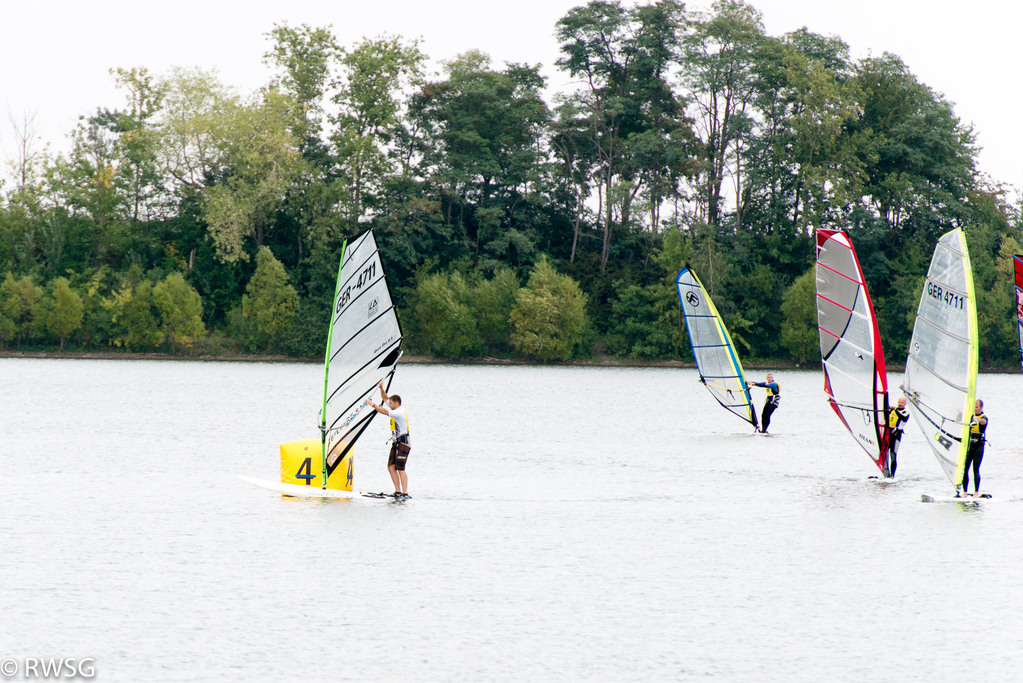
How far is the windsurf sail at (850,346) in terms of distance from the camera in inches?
Result: 729

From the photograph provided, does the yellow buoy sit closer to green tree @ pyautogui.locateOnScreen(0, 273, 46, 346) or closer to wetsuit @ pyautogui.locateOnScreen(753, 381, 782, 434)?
wetsuit @ pyautogui.locateOnScreen(753, 381, 782, 434)

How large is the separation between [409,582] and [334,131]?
65.4m

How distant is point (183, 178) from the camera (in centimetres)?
7250

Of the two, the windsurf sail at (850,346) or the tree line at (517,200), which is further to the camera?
the tree line at (517,200)

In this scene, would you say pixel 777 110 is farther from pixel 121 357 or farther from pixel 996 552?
pixel 996 552

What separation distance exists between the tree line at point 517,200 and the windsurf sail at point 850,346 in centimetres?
4798

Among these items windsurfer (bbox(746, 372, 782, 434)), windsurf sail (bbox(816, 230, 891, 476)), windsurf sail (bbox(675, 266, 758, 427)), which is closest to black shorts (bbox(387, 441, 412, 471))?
windsurf sail (bbox(816, 230, 891, 476))

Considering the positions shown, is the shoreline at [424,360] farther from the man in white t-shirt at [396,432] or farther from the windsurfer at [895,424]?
the man in white t-shirt at [396,432]

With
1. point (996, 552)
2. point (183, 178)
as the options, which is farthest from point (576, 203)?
point (996, 552)

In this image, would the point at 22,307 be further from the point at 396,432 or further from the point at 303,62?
the point at 396,432

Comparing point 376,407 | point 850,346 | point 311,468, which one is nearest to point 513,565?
point 376,407

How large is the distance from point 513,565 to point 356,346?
4524 millimetres

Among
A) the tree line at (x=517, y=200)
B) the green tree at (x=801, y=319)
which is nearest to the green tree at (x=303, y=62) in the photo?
the tree line at (x=517, y=200)

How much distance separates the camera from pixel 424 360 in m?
73.3
